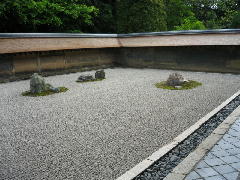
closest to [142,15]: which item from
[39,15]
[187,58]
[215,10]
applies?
[187,58]

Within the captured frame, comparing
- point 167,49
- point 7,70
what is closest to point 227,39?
point 167,49

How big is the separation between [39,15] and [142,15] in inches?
289

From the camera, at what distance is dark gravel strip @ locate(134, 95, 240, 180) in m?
3.17

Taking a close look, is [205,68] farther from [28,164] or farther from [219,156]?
[28,164]

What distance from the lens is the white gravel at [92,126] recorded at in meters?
3.48

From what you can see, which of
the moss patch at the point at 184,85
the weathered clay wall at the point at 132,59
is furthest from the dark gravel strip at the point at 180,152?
the weathered clay wall at the point at 132,59

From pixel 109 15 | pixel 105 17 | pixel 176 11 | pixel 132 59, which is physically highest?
pixel 176 11

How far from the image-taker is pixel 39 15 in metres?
15.5

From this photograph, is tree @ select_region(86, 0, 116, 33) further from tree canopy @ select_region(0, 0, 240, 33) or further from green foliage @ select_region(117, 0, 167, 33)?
green foliage @ select_region(117, 0, 167, 33)

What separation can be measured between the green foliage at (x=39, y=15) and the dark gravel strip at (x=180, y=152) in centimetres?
1280

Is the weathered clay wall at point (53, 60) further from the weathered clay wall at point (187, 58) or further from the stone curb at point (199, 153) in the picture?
the stone curb at point (199, 153)

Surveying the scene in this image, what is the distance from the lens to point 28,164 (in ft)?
11.6

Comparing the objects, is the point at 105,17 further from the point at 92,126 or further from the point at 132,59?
the point at 92,126

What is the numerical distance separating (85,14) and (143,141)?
14.7 meters
